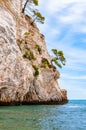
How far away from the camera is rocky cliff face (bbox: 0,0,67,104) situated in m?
52.0

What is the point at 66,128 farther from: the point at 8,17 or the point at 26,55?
the point at 26,55

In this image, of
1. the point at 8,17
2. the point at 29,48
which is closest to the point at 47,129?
the point at 8,17

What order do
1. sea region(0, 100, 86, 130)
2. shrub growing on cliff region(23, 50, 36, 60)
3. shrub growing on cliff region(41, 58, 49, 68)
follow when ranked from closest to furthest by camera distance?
sea region(0, 100, 86, 130) < shrub growing on cliff region(23, 50, 36, 60) < shrub growing on cliff region(41, 58, 49, 68)

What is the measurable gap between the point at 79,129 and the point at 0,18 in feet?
96.9

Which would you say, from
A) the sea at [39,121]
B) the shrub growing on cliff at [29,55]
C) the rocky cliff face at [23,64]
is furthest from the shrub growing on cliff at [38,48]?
the sea at [39,121]

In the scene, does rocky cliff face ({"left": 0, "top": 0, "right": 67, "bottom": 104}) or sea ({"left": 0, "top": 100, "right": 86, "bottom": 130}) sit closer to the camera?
sea ({"left": 0, "top": 100, "right": 86, "bottom": 130})

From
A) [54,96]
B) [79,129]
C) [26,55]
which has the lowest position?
[79,129]

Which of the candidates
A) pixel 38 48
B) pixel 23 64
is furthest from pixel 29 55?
pixel 38 48

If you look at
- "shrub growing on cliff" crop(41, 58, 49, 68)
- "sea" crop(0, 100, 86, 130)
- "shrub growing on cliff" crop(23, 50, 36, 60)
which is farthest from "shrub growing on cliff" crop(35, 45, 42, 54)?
"sea" crop(0, 100, 86, 130)

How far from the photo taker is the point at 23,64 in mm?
57812

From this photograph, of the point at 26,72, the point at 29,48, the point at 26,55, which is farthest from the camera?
the point at 29,48

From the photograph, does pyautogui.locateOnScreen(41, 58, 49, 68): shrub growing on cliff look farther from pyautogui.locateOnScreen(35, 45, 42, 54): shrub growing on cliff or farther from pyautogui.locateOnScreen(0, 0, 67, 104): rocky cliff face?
pyautogui.locateOnScreen(35, 45, 42, 54): shrub growing on cliff

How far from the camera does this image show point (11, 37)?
53031 mm

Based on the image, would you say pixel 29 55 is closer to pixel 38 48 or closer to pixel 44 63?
pixel 38 48
